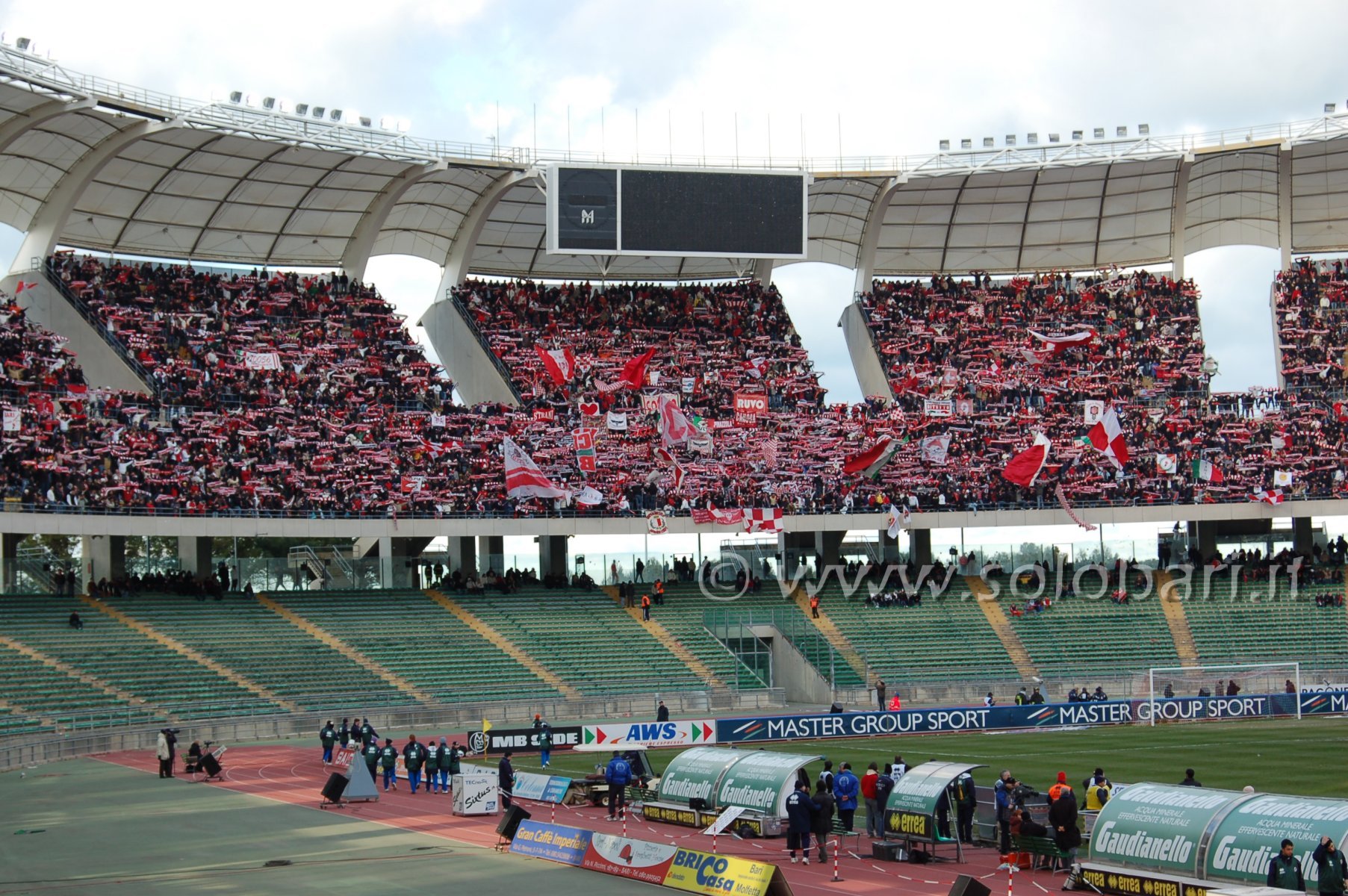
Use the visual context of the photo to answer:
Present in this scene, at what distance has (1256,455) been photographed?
65.8 meters

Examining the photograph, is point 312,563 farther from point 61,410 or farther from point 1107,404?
point 1107,404

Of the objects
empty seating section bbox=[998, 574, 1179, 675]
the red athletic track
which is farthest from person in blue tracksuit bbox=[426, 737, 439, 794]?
empty seating section bbox=[998, 574, 1179, 675]

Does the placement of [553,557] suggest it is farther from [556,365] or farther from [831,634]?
[831,634]

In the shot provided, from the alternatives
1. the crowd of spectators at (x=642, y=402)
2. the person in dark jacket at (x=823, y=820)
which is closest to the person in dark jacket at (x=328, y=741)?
the crowd of spectators at (x=642, y=402)

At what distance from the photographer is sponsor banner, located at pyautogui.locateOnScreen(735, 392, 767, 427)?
220 feet

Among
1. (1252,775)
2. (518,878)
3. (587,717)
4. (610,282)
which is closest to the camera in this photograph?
(518,878)

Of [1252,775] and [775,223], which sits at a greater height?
[775,223]

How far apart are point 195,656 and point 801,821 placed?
102 feet

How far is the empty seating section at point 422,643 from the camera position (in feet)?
177

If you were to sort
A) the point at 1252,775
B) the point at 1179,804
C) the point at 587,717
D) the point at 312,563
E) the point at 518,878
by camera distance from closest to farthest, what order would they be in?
1. the point at 1179,804
2. the point at 518,878
3. the point at 1252,775
4. the point at 587,717
5. the point at 312,563

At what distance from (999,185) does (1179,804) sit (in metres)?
51.4

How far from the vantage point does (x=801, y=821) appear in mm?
25578

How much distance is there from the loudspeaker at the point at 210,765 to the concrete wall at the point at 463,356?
29002 mm

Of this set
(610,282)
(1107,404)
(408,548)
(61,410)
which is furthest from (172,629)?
(1107,404)
